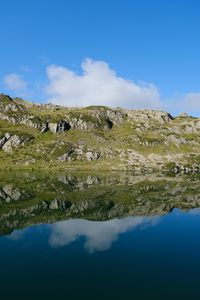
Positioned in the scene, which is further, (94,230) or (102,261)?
(94,230)

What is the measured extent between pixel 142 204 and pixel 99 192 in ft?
85.7

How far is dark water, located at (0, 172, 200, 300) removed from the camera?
5022cm

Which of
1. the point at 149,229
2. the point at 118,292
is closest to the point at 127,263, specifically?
the point at 118,292

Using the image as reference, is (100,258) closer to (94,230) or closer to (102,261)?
(102,261)

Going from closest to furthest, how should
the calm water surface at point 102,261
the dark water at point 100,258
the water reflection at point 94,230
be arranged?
the calm water surface at point 102,261 < the dark water at point 100,258 < the water reflection at point 94,230

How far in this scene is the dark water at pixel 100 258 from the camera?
50219 mm

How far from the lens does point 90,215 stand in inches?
4289

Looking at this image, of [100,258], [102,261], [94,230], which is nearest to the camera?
[102,261]

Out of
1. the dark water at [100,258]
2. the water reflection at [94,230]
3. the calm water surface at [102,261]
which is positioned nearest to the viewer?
the calm water surface at [102,261]

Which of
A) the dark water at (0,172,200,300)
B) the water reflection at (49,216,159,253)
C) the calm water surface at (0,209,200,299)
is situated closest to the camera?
the calm water surface at (0,209,200,299)

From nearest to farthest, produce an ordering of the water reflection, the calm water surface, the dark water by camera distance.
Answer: the calm water surface
the dark water
the water reflection

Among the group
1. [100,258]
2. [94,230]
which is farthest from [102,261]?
[94,230]

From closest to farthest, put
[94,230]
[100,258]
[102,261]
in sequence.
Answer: [102,261], [100,258], [94,230]

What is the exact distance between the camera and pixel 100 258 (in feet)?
218
